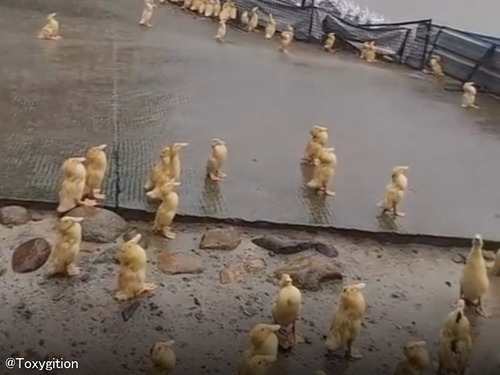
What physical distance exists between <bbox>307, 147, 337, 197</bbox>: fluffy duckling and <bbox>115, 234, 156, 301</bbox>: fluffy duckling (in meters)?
1.08

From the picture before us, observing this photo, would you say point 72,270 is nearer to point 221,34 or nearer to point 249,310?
point 249,310

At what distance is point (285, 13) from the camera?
7742 millimetres

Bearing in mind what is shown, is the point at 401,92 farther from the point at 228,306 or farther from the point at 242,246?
the point at 228,306

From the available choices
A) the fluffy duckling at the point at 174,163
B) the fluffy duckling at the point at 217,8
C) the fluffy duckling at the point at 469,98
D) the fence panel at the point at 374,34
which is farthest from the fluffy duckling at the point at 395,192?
the fluffy duckling at the point at 217,8

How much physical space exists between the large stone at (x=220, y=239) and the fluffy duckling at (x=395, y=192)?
2.21 ft

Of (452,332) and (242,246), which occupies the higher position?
(452,332)

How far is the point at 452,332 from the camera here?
1.98 metres

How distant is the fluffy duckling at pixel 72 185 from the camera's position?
2.68 metres

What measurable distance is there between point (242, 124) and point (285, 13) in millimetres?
4053

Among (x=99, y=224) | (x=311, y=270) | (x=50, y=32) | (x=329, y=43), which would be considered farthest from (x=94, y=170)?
(x=329, y=43)

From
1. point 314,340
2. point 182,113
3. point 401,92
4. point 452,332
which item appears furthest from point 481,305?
point 401,92

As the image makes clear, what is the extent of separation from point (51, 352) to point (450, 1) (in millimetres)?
1715

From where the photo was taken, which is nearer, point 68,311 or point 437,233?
point 68,311

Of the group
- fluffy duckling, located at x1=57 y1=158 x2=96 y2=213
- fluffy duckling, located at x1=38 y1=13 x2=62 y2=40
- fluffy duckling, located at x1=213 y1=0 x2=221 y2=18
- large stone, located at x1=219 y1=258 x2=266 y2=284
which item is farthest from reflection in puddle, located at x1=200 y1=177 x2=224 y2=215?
fluffy duckling, located at x1=213 y1=0 x2=221 y2=18
